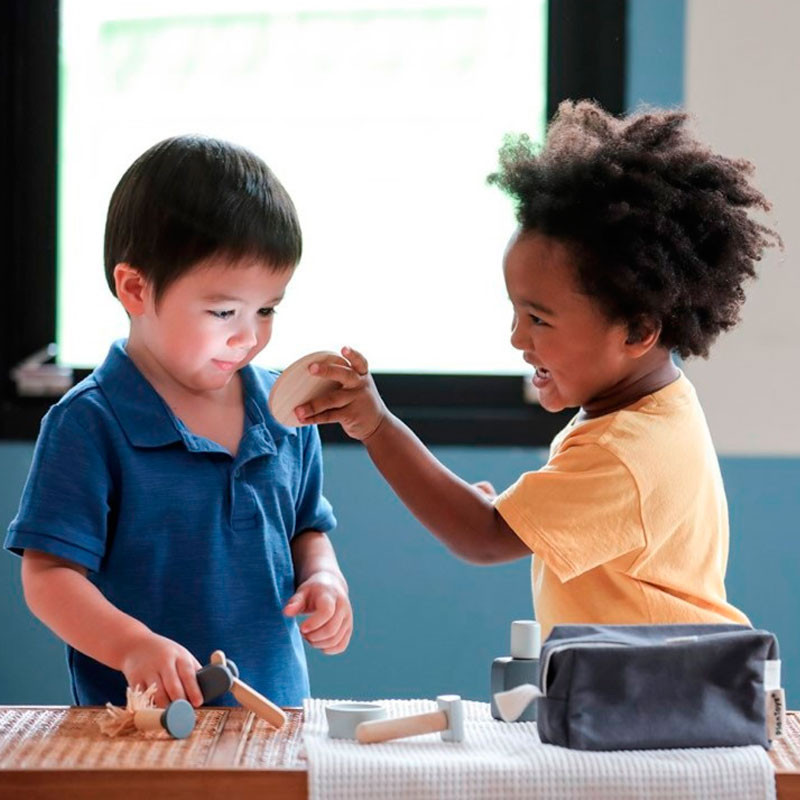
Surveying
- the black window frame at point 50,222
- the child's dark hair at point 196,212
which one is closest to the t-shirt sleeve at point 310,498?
the child's dark hair at point 196,212

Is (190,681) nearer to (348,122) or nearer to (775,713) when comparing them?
(775,713)

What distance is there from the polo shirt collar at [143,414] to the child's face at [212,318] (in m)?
0.03

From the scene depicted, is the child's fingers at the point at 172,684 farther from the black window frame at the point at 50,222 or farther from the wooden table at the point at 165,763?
the black window frame at the point at 50,222

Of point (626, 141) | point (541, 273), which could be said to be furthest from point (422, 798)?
point (626, 141)

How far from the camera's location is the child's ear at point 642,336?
3.78 feet

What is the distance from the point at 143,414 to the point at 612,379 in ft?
1.34

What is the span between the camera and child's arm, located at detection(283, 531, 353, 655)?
1127 millimetres

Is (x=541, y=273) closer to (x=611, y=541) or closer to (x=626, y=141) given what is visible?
(x=626, y=141)

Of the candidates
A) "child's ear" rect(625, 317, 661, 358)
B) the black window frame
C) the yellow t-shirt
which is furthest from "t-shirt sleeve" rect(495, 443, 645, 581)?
the black window frame

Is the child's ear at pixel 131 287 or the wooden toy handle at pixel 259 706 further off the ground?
the child's ear at pixel 131 287

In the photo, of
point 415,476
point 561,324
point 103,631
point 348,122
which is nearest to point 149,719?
point 103,631

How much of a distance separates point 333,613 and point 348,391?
0.19 metres

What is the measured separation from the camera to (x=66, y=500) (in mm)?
1087

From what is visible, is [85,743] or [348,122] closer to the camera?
[85,743]
